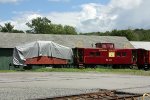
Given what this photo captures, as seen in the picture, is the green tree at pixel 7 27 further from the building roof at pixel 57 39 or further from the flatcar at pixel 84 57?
the flatcar at pixel 84 57

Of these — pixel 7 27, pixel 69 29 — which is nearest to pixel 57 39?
pixel 7 27

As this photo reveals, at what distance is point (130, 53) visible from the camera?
53.4 meters

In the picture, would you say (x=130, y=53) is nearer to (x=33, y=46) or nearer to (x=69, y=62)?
(x=69, y=62)

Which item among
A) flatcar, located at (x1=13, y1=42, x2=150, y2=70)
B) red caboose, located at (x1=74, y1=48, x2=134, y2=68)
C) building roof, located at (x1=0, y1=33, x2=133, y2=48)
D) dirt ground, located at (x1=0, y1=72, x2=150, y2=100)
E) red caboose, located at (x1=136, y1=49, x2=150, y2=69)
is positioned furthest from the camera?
building roof, located at (x1=0, y1=33, x2=133, y2=48)

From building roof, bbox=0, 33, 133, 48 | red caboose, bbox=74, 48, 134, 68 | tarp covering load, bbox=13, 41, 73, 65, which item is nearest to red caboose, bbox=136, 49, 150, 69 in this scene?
red caboose, bbox=74, 48, 134, 68

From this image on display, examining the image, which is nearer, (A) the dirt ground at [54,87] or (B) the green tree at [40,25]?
(A) the dirt ground at [54,87]

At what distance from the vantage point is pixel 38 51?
49.7 m

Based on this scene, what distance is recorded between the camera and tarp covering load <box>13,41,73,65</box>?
48.8 meters

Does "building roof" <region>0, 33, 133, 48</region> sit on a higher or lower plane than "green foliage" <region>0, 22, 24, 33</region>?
lower

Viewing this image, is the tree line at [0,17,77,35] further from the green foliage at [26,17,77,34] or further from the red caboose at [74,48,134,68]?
the red caboose at [74,48,134,68]

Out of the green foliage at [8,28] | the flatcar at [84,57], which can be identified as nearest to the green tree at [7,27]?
the green foliage at [8,28]

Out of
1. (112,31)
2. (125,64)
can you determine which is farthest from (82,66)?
(112,31)

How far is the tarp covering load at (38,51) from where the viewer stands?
48.8m

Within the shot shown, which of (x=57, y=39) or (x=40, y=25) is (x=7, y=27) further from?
(x=57, y=39)
